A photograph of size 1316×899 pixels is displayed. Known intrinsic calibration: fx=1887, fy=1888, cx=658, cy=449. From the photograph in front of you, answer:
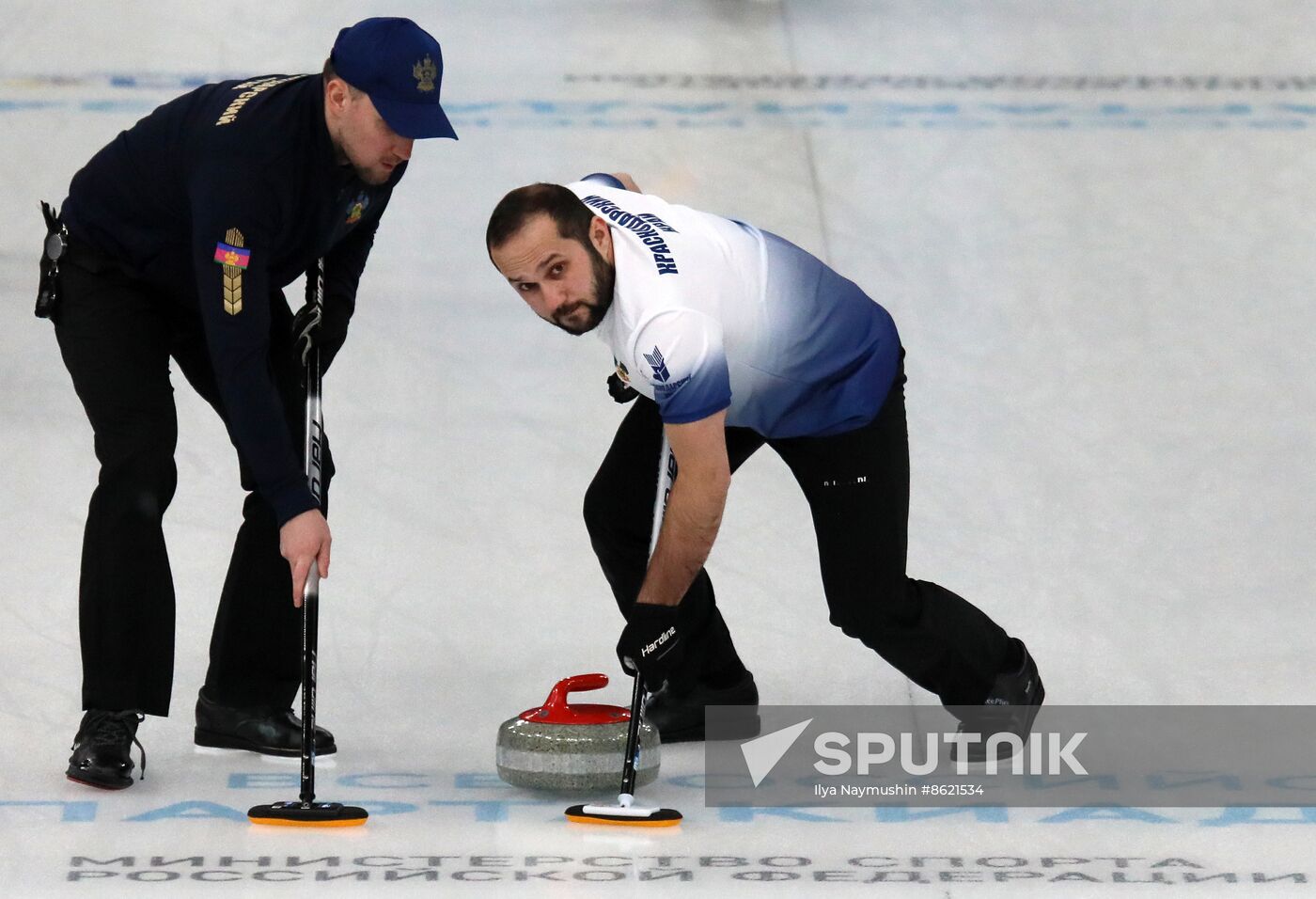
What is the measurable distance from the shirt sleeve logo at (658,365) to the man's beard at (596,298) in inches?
4.9

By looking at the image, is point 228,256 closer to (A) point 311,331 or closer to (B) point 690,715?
(A) point 311,331

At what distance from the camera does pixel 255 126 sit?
3.30 m

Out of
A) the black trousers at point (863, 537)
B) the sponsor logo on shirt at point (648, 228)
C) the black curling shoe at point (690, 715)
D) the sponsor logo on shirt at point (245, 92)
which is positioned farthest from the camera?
the black curling shoe at point (690, 715)

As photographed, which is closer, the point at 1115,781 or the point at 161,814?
the point at 161,814

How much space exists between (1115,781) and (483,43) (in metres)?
5.14

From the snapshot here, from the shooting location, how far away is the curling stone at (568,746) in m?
3.30

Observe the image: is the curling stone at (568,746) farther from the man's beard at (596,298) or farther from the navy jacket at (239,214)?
the man's beard at (596,298)

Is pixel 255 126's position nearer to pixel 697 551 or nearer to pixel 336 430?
pixel 697 551

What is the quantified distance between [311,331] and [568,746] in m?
0.95

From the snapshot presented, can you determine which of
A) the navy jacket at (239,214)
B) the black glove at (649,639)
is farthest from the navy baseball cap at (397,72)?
the black glove at (649,639)

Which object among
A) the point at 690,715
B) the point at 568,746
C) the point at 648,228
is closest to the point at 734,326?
the point at 648,228

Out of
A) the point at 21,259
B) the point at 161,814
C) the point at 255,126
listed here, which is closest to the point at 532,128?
the point at 21,259

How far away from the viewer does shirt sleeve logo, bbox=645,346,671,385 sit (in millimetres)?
3010

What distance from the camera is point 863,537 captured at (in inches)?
137
